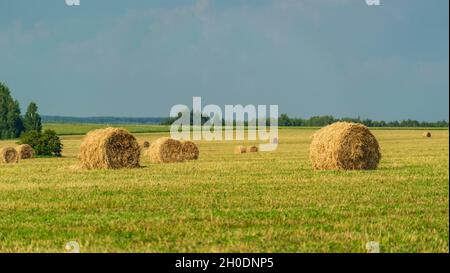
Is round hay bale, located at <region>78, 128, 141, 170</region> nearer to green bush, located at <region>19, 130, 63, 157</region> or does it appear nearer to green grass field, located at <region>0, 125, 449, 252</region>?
green grass field, located at <region>0, 125, 449, 252</region>

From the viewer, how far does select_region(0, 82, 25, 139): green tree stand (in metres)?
94.4

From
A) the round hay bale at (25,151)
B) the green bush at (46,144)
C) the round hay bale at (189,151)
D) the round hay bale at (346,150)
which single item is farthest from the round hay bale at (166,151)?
the green bush at (46,144)

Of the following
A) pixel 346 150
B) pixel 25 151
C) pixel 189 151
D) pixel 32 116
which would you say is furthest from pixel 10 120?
pixel 346 150

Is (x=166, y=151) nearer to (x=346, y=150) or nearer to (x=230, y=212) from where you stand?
(x=346, y=150)

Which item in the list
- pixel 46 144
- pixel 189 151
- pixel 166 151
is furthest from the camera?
pixel 46 144

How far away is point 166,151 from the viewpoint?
110ft

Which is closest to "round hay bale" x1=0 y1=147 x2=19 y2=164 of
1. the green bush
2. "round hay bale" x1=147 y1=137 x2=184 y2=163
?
the green bush

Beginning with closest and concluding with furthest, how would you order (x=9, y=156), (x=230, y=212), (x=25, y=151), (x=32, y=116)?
(x=230, y=212)
(x=9, y=156)
(x=25, y=151)
(x=32, y=116)

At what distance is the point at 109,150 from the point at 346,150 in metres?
8.54

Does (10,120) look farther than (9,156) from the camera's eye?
Yes

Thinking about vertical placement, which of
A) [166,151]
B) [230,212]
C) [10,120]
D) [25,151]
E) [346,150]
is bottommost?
[230,212]

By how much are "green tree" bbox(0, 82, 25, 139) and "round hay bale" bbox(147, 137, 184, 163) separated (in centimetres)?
6449

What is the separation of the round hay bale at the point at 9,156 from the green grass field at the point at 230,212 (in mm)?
15956
